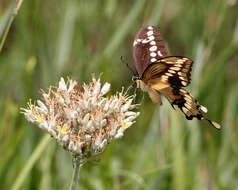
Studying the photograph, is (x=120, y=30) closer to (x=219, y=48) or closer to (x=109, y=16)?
(x=109, y=16)

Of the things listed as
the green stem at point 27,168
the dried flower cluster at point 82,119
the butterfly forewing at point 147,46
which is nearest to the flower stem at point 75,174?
the dried flower cluster at point 82,119

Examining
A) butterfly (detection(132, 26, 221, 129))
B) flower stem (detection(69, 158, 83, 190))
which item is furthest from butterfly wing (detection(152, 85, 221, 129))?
flower stem (detection(69, 158, 83, 190))

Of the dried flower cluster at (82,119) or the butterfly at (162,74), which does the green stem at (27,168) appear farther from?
the butterfly at (162,74)

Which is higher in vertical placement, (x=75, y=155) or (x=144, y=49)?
(x=144, y=49)

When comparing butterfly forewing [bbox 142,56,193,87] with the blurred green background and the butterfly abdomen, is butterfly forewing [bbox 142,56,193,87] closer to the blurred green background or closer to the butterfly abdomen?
the butterfly abdomen

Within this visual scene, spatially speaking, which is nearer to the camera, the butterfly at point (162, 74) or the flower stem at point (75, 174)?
the flower stem at point (75, 174)

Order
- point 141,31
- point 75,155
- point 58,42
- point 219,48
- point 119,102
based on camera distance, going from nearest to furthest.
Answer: point 75,155 → point 119,102 → point 141,31 → point 58,42 → point 219,48

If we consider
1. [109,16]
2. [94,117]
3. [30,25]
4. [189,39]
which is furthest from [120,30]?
[94,117]
